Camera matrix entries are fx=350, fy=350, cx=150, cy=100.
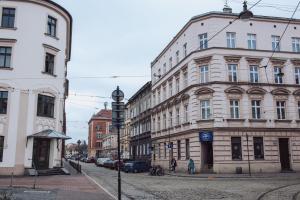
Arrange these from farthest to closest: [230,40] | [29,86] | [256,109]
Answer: [230,40] → [256,109] → [29,86]

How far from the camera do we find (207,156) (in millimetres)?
34125

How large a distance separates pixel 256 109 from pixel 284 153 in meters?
5.26

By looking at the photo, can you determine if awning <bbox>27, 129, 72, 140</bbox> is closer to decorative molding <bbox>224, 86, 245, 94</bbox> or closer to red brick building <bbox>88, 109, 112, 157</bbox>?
decorative molding <bbox>224, 86, 245, 94</bbox>

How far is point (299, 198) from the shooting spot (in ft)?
47.2

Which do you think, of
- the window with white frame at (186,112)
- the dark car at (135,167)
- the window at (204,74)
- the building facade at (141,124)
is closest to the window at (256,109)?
the window at (204,74)

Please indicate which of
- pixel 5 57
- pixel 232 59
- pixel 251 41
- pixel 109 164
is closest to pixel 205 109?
pixel 232 59

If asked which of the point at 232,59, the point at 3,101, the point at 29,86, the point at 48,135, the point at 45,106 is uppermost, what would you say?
the point at 232,59

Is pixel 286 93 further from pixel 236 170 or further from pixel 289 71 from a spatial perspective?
pixel 236 170

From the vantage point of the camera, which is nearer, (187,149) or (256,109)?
(256,109)

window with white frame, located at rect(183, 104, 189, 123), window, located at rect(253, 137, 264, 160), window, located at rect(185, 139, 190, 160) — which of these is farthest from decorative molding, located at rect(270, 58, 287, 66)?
window, located at rect(185, 139, 190, 160)

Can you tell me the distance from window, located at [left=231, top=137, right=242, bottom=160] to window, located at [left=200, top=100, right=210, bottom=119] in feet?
10.7

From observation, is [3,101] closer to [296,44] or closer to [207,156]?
[207,156]

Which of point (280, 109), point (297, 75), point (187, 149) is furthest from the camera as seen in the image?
point (187, 149)

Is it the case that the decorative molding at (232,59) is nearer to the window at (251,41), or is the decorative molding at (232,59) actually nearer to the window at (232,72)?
the window at (232,72)
